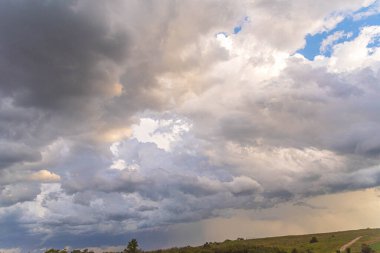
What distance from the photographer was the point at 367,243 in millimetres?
196375

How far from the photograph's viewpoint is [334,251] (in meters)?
187

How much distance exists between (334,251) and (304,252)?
627 inches

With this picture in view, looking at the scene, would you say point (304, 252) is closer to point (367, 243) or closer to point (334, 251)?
point (334, 251)

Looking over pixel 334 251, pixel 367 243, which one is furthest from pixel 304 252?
pixel 367 243

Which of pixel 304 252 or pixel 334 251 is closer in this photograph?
pixel 334 251

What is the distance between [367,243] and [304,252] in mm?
28266

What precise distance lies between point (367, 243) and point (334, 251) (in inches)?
803

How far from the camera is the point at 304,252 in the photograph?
652 feet
